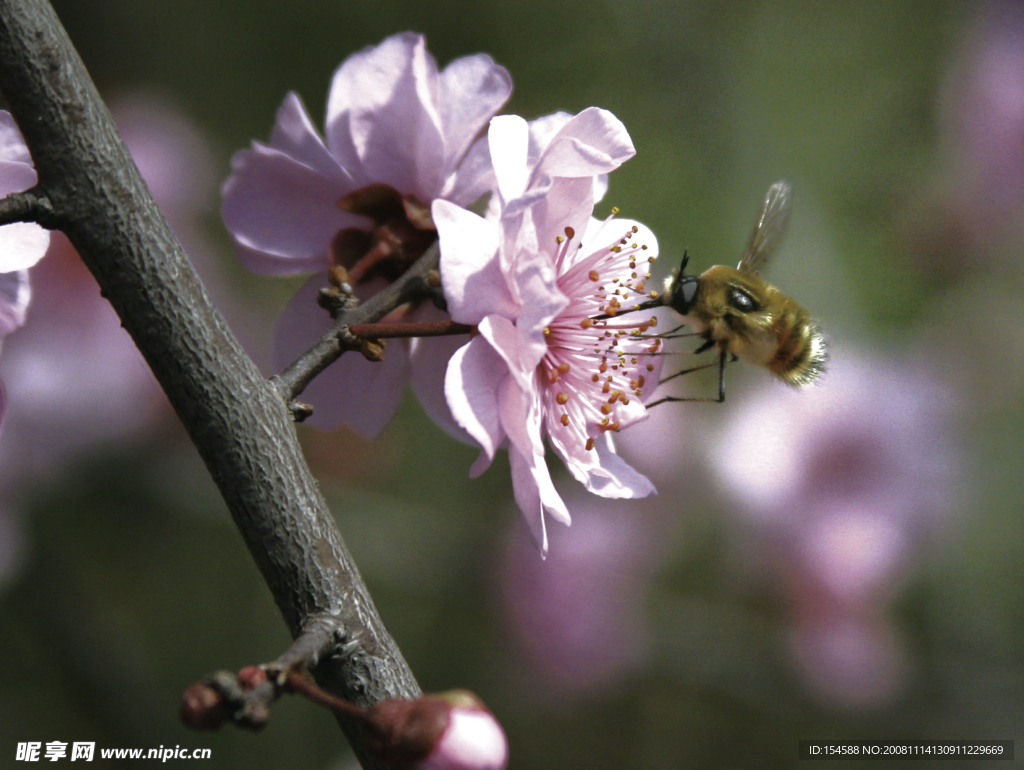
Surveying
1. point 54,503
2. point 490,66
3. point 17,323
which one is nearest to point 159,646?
point 54,503

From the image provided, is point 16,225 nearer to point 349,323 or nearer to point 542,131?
point 349,323

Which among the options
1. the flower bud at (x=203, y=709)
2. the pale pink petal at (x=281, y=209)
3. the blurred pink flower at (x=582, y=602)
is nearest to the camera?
the flower bud at (x=203, y=709)

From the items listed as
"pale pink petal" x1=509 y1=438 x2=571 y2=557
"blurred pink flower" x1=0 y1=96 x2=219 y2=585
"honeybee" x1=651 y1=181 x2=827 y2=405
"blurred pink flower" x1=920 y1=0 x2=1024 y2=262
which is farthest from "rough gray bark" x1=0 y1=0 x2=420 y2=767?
"blurred pink flower" x1=920 y1=0 x2=1024 y2=262

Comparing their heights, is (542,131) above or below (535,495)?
above

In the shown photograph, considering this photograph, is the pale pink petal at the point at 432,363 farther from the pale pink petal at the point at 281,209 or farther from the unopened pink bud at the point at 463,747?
the unopened pink bud at the point at 463,747

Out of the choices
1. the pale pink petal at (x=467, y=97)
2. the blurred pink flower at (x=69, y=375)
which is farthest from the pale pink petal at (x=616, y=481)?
the blurred pink flower at (x=69, y=375)

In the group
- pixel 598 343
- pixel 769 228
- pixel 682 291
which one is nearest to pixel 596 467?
pixel 598 343

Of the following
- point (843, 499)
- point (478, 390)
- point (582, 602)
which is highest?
point (478, 390)

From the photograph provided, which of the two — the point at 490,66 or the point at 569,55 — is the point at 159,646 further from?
the point at 569,55
